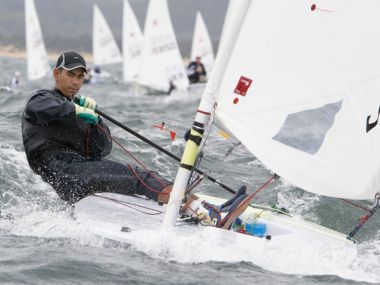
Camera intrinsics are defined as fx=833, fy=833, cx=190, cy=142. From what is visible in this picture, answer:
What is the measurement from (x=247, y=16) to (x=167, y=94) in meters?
16.0

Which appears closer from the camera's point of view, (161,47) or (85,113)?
(85,113)

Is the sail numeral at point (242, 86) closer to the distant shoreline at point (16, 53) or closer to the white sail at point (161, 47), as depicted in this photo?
the white sail at point (161, 47)

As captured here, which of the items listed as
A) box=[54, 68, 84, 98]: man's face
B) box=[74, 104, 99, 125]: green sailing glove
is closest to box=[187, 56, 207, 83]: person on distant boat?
box=[54, 68, 84, 98]: man's face

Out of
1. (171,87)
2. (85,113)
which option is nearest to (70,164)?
(85,113)

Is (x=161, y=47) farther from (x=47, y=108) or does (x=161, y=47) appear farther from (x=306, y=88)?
(x=306, y=88)

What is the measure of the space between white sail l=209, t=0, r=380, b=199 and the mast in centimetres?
4

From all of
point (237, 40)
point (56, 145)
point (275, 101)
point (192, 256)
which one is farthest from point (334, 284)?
point (56, 145)

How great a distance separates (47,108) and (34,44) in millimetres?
19193

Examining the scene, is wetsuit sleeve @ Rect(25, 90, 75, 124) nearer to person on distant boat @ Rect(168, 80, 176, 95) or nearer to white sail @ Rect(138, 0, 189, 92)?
person on distant boat @ Rect(168, 80, 176, 95)

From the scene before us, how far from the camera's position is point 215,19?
8019cm

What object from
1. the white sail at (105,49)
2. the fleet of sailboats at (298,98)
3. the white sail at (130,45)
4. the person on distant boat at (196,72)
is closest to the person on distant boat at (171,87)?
the person on distant boat at (196,72)

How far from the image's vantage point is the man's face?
505 centimetres

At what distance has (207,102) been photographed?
177 inches

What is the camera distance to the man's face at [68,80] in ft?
16.6
